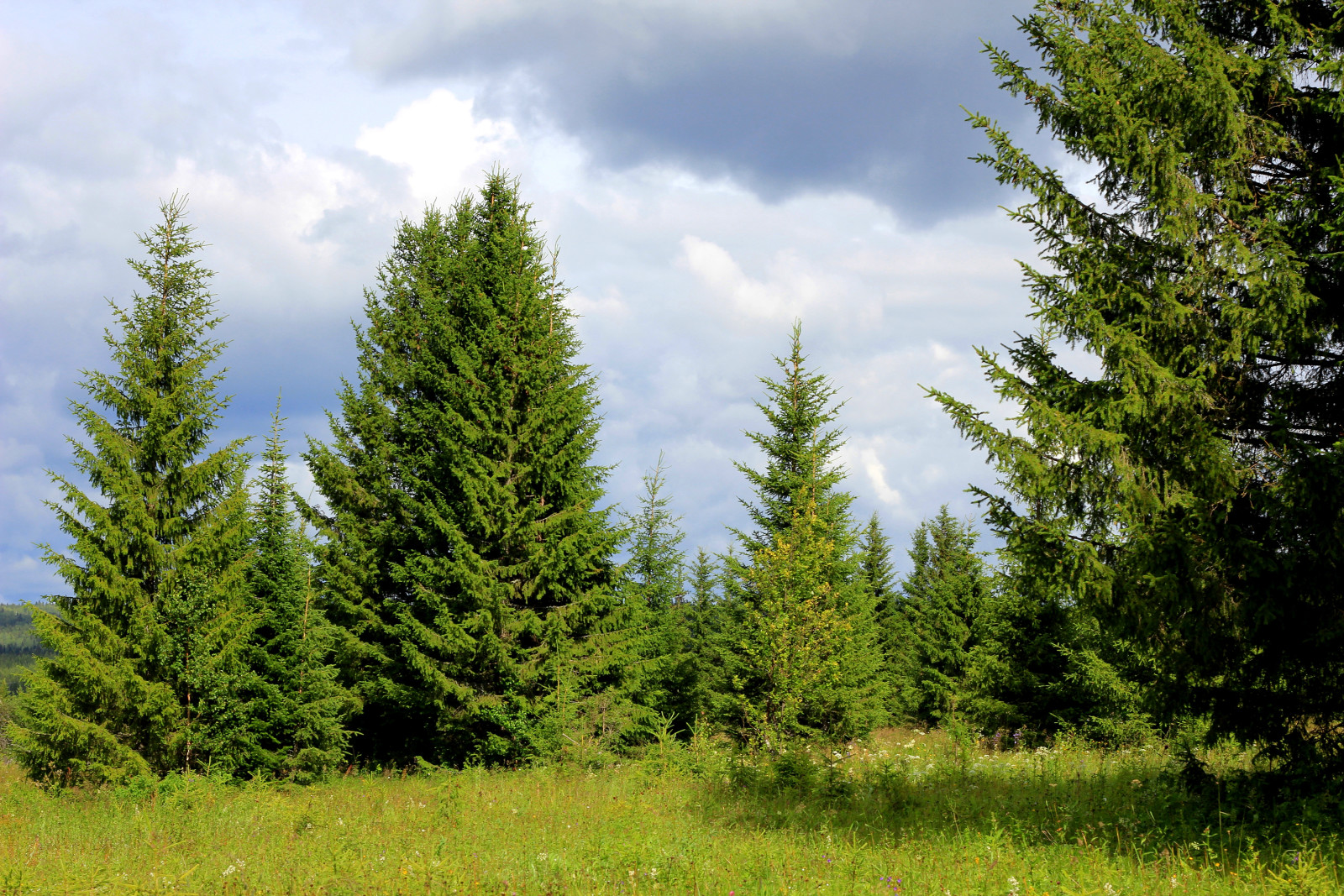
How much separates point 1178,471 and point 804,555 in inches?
371

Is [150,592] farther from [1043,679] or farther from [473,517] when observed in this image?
[1043,679]

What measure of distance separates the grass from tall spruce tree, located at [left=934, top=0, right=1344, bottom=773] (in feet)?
5.78

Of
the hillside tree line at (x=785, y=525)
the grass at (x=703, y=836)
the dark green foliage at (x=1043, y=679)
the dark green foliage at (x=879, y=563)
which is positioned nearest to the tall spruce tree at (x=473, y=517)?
the hillside tree line at (x=785, y=525)

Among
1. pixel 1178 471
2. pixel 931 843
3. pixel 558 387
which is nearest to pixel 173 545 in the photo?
pixel 558 387

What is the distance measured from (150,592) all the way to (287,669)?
3.24 m

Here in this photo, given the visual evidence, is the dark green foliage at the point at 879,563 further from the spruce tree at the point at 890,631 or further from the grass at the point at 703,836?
the grass at the point at 703,836

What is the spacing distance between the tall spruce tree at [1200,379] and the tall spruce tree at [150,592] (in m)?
15.4

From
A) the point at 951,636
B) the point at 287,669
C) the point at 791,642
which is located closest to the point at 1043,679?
the point at 951,636

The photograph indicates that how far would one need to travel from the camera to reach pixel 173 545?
54.3ft

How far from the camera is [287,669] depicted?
57.0 feet

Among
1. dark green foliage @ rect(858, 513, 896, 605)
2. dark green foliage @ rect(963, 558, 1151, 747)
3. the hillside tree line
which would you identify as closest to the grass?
the hillside tree line

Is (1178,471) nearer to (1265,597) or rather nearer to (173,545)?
(1265,597)

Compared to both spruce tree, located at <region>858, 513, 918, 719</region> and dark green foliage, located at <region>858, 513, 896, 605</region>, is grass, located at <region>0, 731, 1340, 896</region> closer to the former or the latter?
spruce tree, located at <region>858, 513, 918, 719</region>

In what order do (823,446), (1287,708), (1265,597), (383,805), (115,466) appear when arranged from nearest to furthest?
(1265,597), (1287,708), (383,805), (115,466), (823,446)
